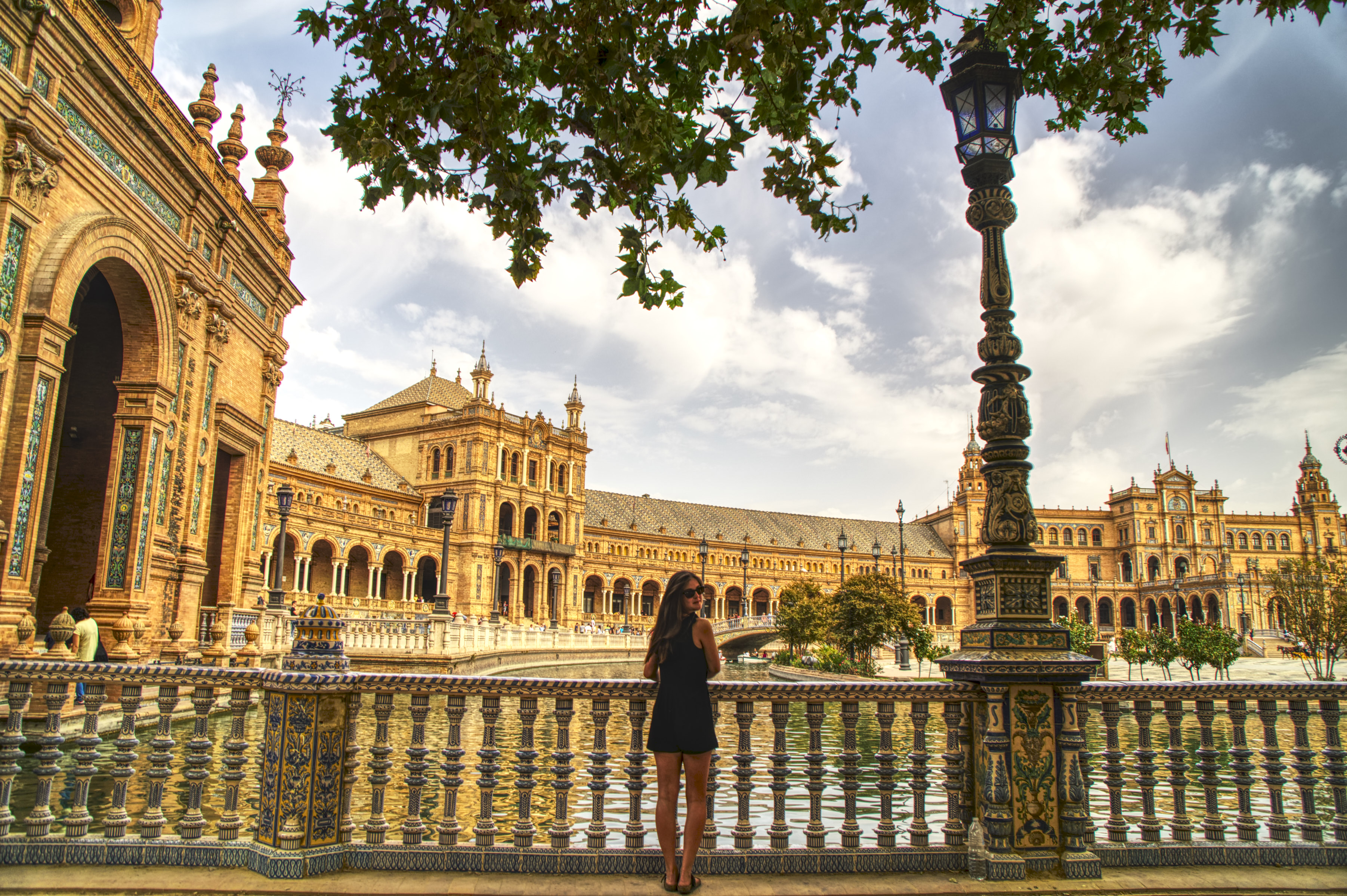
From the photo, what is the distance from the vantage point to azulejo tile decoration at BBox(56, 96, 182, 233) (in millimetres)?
11406

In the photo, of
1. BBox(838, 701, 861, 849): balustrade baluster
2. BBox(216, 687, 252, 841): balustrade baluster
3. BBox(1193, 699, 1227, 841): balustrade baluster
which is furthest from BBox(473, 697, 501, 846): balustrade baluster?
BBox(1193, 699, 1227, 841): balustrade baluster

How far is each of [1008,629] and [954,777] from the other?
866mm

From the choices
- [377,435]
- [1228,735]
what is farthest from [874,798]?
[377,435]

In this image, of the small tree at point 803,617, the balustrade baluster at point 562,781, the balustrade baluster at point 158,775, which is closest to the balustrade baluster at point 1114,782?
the balustrade baluster at point 562,781

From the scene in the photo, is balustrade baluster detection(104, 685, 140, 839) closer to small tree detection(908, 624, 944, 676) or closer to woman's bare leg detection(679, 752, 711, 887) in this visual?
woman's bare leg detection(679, 752, 711, 887)

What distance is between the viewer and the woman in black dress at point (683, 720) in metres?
3.95

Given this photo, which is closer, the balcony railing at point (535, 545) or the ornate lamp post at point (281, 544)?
the ornate lamp post at point (281, 544)

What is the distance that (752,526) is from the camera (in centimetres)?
8075

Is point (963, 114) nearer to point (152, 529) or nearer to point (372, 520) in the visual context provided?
point (152, 529)

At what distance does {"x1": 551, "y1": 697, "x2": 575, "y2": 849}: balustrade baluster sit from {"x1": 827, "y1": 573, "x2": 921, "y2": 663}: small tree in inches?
975

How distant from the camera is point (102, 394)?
591 inches

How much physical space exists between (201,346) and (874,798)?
14497mm

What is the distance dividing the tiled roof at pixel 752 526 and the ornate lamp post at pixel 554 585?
9432 millimetres

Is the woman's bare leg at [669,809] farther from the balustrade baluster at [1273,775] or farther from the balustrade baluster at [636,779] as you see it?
the balustrade baluster at [1273,775]
